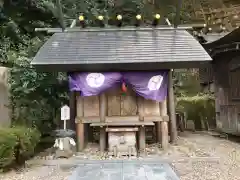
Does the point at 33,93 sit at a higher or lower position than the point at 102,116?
higher

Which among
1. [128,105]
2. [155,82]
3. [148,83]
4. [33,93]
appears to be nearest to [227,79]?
[155,82]

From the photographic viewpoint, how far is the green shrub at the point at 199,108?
18.3 m

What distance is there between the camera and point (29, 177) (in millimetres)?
7125

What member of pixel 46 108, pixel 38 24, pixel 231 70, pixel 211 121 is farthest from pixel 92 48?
pixel 211 121

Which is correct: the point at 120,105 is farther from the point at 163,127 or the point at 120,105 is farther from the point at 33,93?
the point at 33,93

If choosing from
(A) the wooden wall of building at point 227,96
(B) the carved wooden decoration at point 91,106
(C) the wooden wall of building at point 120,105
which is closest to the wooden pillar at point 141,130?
(C) the wooden wall of building at point 120,105

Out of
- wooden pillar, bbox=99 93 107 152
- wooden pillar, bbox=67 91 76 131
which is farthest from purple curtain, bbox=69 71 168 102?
wooden pillar, bbox=67 91 76 131

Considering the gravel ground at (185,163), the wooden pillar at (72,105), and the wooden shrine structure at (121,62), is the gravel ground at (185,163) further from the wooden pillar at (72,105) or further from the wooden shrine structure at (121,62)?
the wooden pillar at (72,105)

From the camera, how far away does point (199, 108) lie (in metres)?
18.6

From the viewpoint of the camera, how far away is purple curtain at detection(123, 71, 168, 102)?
959 cm

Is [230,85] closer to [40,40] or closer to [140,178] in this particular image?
[140,178]

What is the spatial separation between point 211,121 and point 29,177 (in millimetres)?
13837

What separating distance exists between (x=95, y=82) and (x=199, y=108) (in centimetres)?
1110

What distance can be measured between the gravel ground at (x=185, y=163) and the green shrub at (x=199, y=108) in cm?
741
